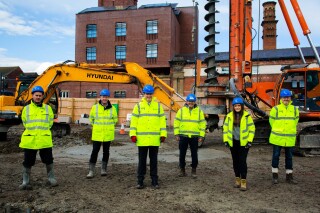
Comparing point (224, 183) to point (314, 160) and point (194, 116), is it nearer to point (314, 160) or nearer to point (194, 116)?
point (194, 116)

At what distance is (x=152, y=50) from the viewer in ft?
122

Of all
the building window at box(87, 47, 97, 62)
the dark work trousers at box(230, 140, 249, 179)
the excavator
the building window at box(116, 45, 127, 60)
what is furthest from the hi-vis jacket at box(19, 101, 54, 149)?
the building window at box(87, 47, 97, 62)

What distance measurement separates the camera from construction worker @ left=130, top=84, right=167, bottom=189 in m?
6.58

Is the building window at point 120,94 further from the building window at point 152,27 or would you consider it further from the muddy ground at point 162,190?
the muddy ground at point 162,190

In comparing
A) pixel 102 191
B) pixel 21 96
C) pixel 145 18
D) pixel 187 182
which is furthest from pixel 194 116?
pixel 145 18

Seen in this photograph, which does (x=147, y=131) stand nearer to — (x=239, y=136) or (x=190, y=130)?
(x=190, y=130)

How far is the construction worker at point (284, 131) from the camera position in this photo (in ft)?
23.6

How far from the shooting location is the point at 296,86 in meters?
11.4

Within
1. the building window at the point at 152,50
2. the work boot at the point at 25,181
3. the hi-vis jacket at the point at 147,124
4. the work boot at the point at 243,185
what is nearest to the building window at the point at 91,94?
the building window at the point at 152,50

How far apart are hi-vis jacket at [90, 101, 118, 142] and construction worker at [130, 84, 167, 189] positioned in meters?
1.13

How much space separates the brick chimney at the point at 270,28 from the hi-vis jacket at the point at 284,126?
113 feet

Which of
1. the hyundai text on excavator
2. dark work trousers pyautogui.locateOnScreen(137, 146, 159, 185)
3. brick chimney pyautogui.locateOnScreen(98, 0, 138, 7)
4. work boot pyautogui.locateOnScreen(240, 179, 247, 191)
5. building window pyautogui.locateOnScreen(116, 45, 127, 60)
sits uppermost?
brick chimney pyautogui.locateOnScreen(98, 0, 138, 7)

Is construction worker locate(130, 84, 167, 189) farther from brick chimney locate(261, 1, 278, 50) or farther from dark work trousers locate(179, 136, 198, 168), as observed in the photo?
brick chimney locate(261, 1, 278, 50)

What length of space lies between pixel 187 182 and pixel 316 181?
294cm
